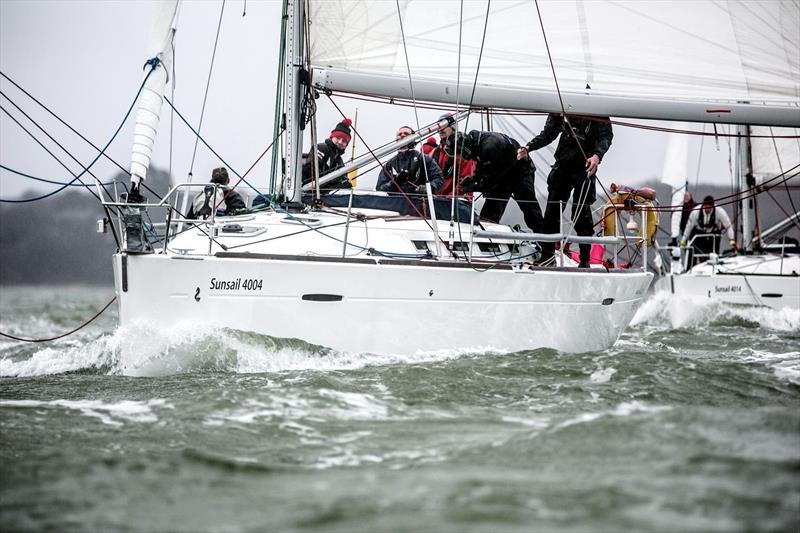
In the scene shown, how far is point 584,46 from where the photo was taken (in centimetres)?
895

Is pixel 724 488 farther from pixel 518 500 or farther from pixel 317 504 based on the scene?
pixel 317 504

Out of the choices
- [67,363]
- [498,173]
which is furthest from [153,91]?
[498,173]

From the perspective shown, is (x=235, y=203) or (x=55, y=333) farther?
(x=55, y=333)

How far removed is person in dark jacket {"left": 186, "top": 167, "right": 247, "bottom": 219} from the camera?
8.34 meters

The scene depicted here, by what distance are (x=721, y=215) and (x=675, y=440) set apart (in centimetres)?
1462

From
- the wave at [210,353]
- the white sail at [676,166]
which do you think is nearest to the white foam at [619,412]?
the wave at [210,353]

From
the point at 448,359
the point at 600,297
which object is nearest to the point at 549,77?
the point at 600,297

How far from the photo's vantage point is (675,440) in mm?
3938

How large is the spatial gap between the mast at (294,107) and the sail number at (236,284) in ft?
→ 5.94

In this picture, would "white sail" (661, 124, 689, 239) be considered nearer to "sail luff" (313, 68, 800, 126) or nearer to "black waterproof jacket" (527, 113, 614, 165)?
"sail luff" (313, 68, 800, 126)

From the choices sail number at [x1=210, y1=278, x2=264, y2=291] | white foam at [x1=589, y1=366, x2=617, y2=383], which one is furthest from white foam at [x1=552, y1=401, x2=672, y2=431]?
sail number at [x1=210, y1=278, x2=264, y2=291]

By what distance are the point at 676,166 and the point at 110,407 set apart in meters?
17.1

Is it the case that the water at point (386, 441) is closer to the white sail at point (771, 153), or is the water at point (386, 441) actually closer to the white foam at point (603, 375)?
the white foam at point (603, 375)

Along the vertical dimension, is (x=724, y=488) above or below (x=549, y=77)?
below
